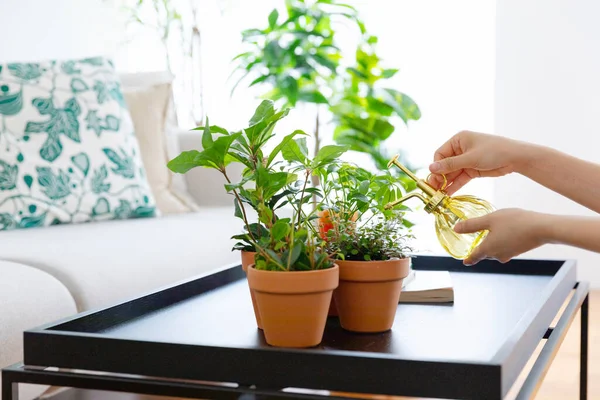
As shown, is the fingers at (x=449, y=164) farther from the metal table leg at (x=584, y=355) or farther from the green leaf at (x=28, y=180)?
the green leaf at (x=28, y=180)

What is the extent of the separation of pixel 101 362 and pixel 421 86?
324 centimetres

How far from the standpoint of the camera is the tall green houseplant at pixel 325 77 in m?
3.45

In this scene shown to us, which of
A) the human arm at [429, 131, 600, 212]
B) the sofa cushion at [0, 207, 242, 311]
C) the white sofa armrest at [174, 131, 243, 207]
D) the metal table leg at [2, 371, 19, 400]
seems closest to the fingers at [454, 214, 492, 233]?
the human arm at [429, 131, 600, 212]

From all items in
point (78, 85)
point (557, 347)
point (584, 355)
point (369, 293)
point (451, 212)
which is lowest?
point (584, 355)

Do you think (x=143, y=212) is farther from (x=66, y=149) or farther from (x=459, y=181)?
(x=459, y=181)

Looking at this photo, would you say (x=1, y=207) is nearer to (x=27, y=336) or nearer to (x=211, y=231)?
(x=211, y=231)

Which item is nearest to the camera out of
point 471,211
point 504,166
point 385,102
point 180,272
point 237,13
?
point 471,211

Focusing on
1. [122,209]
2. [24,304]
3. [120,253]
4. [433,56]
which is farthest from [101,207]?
[433,56]

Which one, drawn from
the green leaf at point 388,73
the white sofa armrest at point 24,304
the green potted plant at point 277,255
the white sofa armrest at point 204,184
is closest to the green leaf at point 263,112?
the green potted plant at point 277,255

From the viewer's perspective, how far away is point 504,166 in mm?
1408

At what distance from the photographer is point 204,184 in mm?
2984

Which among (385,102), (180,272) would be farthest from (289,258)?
(385,102)

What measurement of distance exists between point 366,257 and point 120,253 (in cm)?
100

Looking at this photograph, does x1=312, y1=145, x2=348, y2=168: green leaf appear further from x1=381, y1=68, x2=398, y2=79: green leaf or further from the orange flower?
x1=381, y1=68, x2=398, y2=79: green leaf
